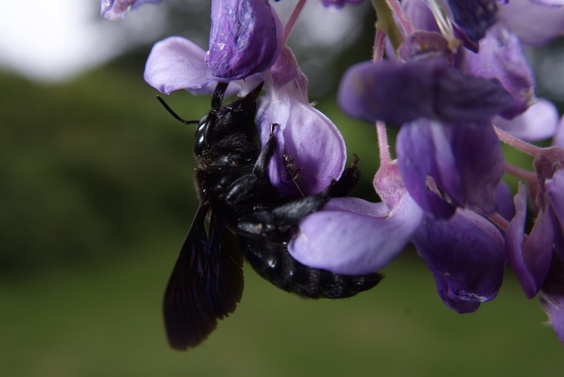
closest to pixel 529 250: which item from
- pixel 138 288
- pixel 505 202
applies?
pixel 505 202

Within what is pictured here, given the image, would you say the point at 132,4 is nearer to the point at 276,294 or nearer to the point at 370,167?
the point at 370,167

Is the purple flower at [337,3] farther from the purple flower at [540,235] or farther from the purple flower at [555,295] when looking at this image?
the purple flower at [555,295]

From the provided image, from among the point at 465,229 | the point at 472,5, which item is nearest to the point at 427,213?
the point at 465,229

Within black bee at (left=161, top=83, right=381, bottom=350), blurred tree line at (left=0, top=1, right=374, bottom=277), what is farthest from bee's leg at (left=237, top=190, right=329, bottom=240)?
blurred tree line at (left=0, top=1, right=374, bottom=277)

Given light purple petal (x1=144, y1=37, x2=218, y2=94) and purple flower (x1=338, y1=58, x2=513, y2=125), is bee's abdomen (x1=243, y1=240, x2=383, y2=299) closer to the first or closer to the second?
light purple petal (x1=144, y1=37, x2=218, y2=94)

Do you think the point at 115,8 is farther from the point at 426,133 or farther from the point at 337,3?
the point at 426,133

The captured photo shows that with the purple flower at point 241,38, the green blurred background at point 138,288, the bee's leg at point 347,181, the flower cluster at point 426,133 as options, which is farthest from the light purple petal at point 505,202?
the green blurred background at point 138,288

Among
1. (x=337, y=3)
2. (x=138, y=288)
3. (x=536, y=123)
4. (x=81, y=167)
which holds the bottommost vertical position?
(x=138, y=288)
